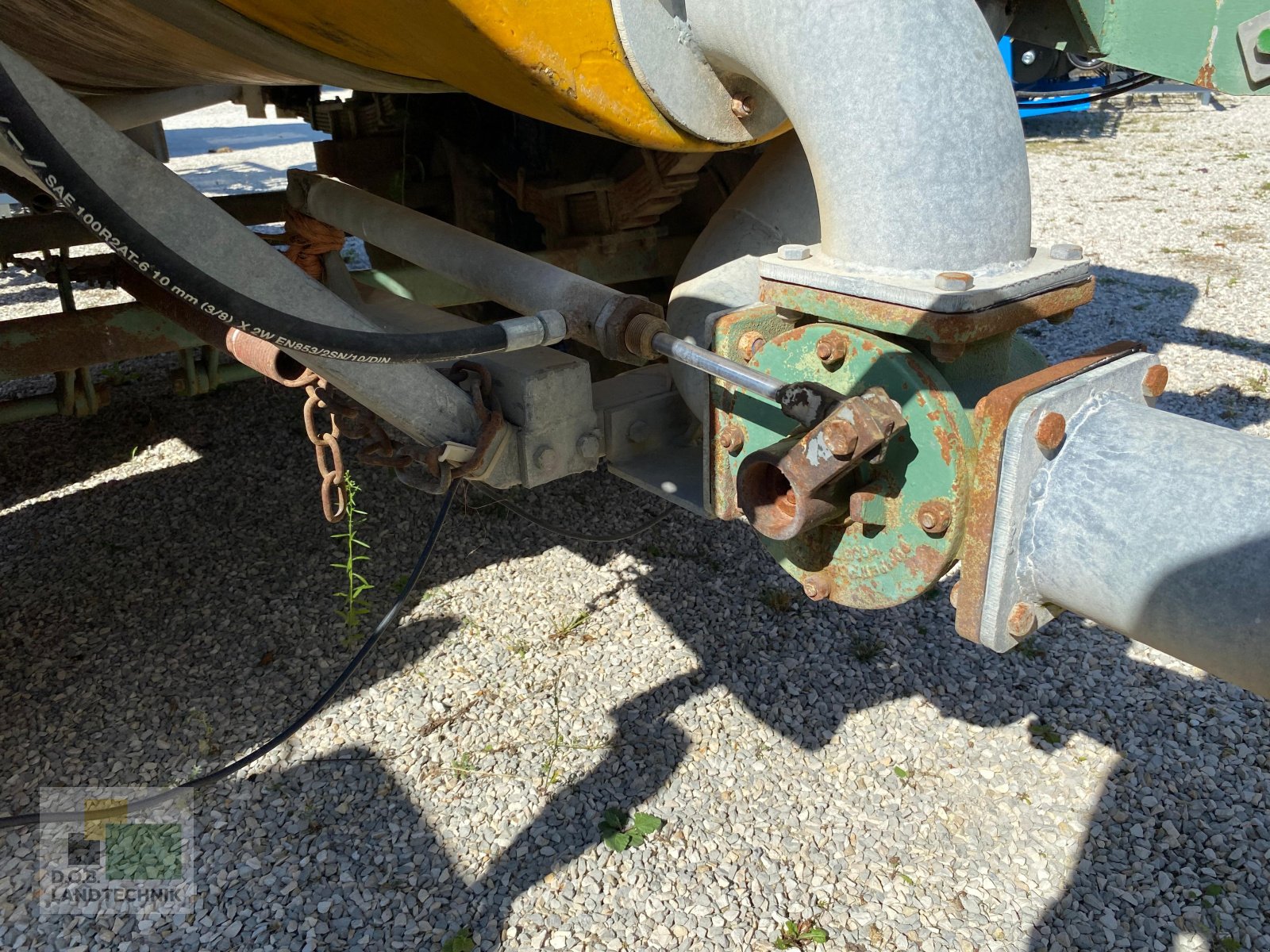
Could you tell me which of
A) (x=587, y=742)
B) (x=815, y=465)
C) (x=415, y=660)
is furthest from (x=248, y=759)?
(x=815, y=465)

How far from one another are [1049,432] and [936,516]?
180 mm

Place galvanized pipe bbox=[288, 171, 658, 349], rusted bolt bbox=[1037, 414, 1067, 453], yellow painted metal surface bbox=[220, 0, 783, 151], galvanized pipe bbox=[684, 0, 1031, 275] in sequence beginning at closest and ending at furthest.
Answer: rusted bolt bbox=[1037, 414, 1067, 453]
galvanized pipe bbox=[684, 0, 1031, 275]
yellow painted metal surface bbox=[220, 0, 783, 151]
galvanized pipe bbox=[288, 171, 658, 349]

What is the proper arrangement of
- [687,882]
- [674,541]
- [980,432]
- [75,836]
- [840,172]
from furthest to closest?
[674,541] < [75,836] < [687,882] < [840,172] < [980,432]

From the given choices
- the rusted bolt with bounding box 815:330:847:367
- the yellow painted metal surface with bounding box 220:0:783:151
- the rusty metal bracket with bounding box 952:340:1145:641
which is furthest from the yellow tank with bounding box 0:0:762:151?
the rusty metal bracket with bounding box 952:340:1145:641

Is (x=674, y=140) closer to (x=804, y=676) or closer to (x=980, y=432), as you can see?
(x=980, y=432)

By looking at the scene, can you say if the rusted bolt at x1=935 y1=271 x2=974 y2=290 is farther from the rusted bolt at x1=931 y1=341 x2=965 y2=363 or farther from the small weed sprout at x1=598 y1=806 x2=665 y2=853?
the small weed sprout at x1=598 y1=806 x2=665 y2=853

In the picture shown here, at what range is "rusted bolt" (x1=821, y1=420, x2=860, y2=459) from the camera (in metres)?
1.12

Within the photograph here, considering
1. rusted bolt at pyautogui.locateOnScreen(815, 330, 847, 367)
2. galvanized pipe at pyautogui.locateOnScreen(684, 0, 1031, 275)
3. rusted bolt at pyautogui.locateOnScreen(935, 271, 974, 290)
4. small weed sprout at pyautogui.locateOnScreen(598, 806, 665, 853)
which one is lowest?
small weed sprout at pyautogui.locateOnScreen(598, 806, 665, 853)

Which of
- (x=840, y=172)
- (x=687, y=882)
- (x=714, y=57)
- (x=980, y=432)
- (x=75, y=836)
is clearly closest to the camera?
(x=980, y=432)

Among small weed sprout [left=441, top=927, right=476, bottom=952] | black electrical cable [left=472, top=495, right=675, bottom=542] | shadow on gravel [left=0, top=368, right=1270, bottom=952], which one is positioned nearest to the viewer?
small weed sprout [left=441, top=927, right=476, bottom=952]

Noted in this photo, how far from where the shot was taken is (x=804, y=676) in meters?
2.55

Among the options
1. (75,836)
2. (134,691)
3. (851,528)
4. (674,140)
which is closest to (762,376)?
(851,528)

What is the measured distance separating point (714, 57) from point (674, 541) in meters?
1.96

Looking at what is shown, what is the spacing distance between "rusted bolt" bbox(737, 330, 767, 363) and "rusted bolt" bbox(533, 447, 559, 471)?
59 centimetres
